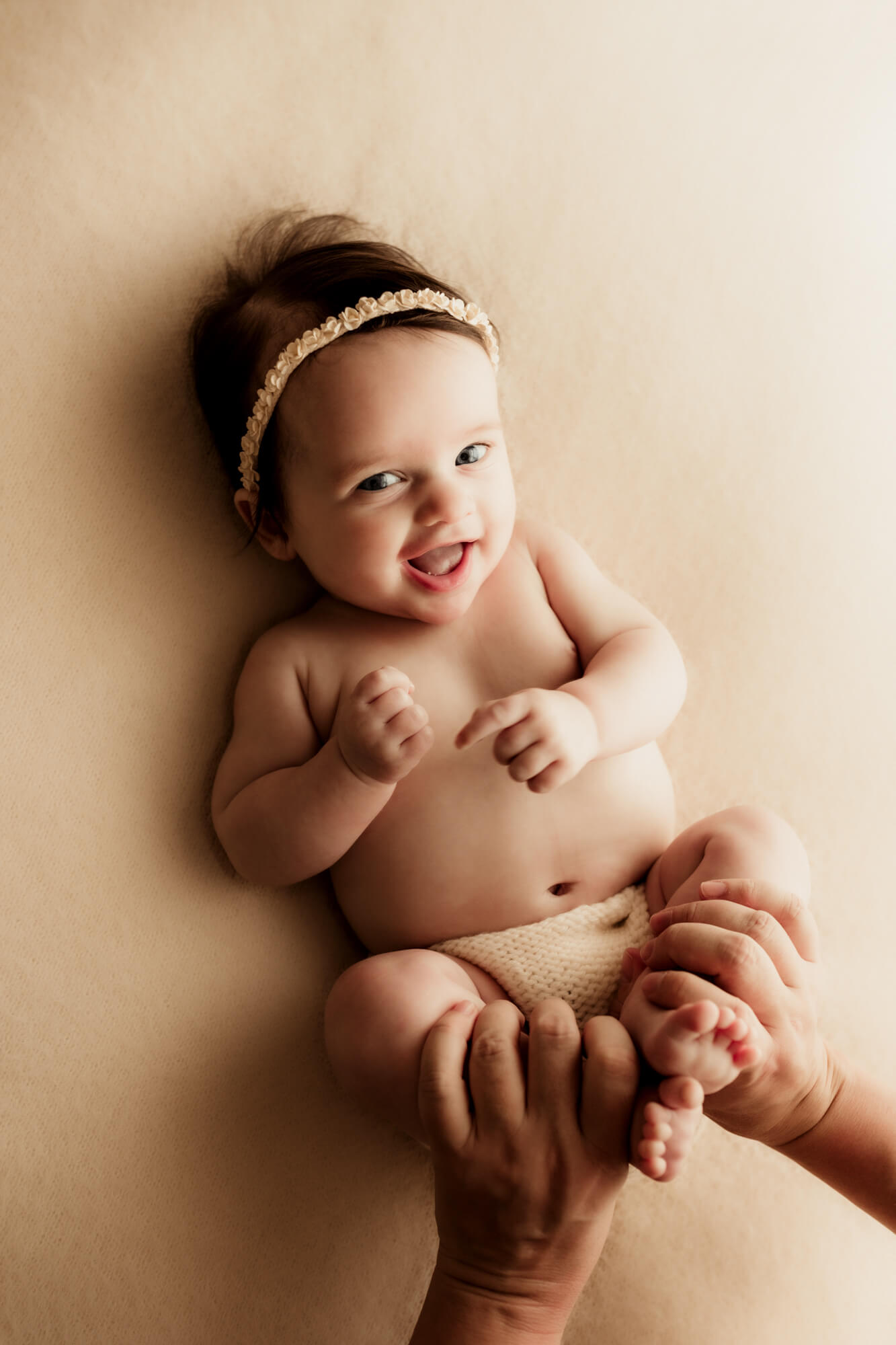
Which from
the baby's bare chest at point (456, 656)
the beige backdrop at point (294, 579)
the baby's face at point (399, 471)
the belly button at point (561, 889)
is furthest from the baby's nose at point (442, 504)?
the belly button at point (561, 889)

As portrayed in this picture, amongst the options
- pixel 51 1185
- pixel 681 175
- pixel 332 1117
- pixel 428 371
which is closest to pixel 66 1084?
pixel 51 1185

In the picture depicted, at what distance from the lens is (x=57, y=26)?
1.32m

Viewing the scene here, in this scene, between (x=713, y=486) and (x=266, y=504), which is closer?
(x=266, y=504)

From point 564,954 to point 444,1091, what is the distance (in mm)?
218

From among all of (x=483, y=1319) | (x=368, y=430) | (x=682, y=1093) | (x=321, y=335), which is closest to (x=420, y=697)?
(x=368, y=430)

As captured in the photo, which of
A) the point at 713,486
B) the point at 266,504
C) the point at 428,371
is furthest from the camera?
the point at 713,486

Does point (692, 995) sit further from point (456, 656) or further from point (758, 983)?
point (456, 656)

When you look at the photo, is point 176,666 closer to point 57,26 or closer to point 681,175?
point 57,26

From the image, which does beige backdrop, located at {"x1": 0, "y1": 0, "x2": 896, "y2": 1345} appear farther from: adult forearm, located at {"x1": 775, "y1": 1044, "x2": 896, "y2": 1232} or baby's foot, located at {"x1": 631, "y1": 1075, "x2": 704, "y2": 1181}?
baby's foot, located at {"x1": 631, "y1": 1075, "x2": 704, "y2": 1181}

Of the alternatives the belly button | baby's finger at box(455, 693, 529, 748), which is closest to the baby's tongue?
baby's finger at box(455, 693, 529, 748)

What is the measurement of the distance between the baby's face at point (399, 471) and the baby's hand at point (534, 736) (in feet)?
0.63

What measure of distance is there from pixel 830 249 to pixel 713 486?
38 centimetres

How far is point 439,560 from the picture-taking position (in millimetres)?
1206

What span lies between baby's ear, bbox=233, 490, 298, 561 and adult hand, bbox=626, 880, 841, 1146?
0.60 metres
